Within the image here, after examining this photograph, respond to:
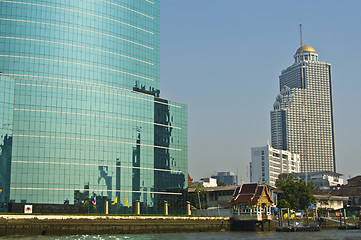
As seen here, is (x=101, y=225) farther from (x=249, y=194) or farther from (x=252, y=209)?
(x=249, y=194)

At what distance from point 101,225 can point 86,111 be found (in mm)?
38583

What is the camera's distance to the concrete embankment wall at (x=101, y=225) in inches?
3214

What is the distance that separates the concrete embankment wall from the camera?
81.6 metres

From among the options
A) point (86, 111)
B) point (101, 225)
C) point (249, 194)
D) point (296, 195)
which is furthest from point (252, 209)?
point (86, 111)

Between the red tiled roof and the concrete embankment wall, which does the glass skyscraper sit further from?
the red tiled roof

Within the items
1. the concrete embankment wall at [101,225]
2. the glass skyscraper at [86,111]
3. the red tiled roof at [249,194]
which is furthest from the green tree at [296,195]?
the concrete embankment wall at [101,225]

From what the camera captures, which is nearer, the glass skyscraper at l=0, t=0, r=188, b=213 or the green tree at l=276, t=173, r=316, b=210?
the glass skyscraper at l=0, t=0, r=188, b=213

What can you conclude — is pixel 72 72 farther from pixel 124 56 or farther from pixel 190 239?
pixel 190 239

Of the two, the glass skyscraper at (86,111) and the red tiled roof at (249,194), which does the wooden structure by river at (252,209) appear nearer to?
the red tiled roof at (249,194)

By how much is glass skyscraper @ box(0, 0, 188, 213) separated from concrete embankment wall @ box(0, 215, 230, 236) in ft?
77.2

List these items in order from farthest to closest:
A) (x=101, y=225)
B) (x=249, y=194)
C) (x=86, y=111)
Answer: (x=86, y=111), (x=249, y=194), (x=101, y=225)

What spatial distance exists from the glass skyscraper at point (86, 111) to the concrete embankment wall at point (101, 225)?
23519 mm

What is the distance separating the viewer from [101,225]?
3548 inches

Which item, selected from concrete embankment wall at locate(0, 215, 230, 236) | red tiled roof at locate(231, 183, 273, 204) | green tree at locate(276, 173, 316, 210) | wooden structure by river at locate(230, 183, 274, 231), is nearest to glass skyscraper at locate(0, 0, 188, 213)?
concrete embankment wall at locate(0, 215, 230, 236)
